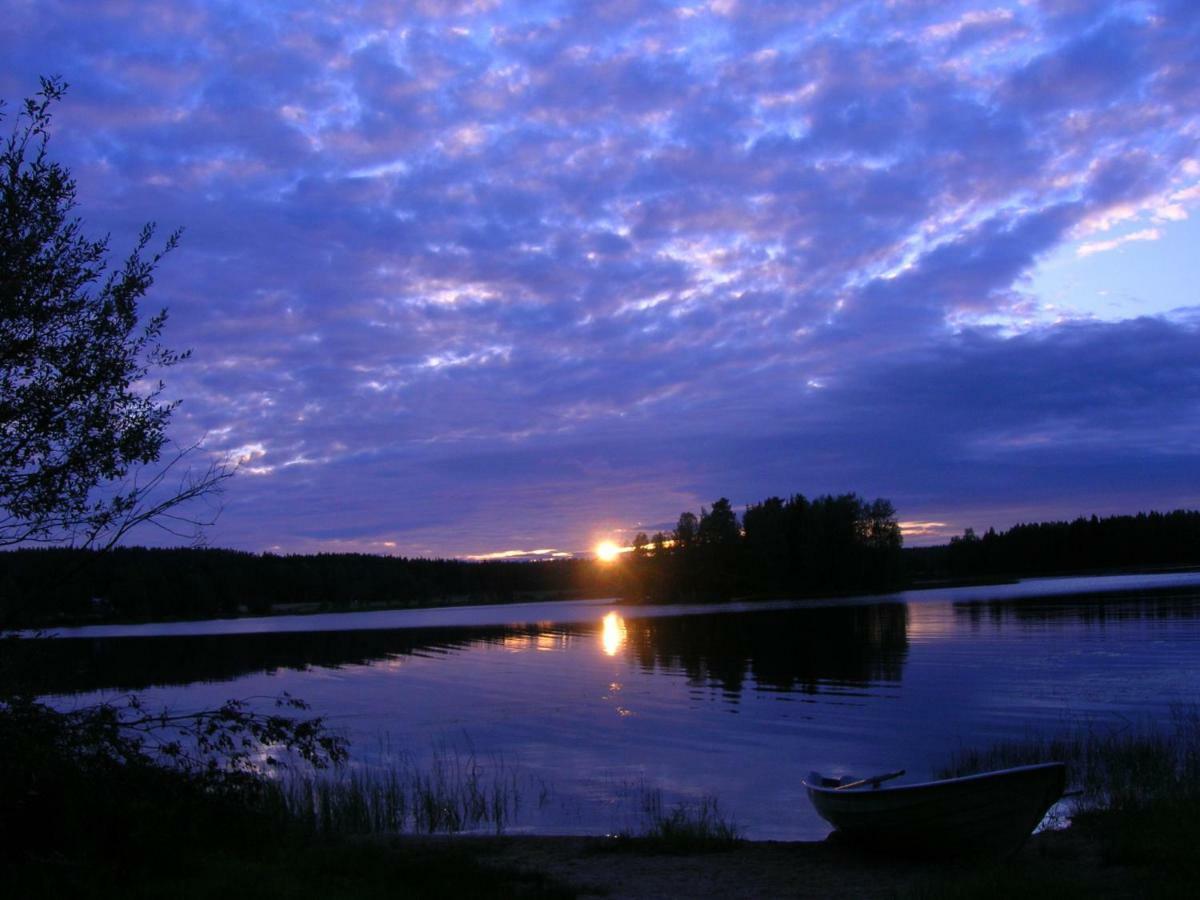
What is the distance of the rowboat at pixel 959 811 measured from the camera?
1205 centimetres

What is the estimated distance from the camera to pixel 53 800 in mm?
10977

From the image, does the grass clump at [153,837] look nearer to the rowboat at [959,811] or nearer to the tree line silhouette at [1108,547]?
the rowboat at [959,811]

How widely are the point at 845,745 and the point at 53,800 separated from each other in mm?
19853

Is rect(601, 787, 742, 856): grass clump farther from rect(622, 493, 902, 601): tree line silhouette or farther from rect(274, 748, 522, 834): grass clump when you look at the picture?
rect(622, 493, 902, 601): tree line silhouette

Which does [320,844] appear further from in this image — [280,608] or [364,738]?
[280,608]

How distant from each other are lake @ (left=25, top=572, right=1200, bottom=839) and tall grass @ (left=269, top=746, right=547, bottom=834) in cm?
63

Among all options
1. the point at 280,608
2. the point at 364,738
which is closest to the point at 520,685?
the point at 364,738

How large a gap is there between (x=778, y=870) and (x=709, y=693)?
1030 inches

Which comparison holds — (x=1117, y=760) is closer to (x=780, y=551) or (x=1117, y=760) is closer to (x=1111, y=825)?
(x=1111, y=825)

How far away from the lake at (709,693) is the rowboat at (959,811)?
13.8 feet

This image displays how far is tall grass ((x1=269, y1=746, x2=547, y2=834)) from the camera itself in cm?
1847

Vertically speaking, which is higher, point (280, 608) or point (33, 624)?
point (33, 624)

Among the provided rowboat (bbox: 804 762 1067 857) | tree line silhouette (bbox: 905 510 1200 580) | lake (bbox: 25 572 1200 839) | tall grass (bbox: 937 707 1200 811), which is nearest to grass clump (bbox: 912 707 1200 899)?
tall grass (bbox: 937 707 1200 811)

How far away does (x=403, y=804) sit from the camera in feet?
65.7
